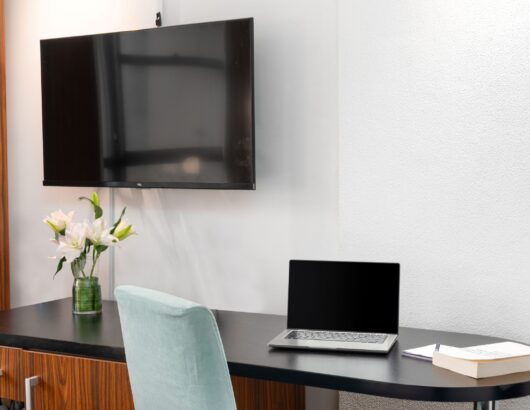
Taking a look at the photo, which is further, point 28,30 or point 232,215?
point 28,30

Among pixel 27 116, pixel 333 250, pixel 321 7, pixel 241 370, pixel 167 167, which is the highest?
pixel 321 7

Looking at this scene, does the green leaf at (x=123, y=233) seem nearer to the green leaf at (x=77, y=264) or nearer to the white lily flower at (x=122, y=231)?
the white lily flower at (x=122, y=231)

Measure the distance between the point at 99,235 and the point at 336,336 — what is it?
0.96 meters

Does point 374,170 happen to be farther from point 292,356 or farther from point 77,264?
point 77,264

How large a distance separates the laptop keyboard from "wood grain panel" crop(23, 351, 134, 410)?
53cm

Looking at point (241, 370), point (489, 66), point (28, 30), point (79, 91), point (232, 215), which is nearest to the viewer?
point (241, 370)

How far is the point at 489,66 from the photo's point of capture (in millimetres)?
2289

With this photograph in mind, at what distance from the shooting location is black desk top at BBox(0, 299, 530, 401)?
1.81 metres

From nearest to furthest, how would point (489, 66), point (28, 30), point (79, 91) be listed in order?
1. point (489, 66)
2. point (79, 91)
3. point (28, 30)

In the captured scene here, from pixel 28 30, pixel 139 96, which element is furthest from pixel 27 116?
pixel 139 96

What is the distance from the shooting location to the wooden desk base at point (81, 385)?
2.33 meters

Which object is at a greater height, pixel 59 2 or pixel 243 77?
pixel 59 2

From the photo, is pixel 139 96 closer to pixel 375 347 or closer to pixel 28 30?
pixel 28 30

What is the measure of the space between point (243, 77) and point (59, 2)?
3.38 ft
